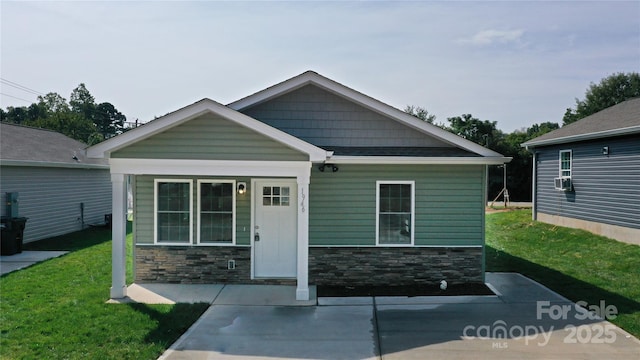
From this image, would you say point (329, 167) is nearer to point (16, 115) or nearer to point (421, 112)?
point (421, 112)

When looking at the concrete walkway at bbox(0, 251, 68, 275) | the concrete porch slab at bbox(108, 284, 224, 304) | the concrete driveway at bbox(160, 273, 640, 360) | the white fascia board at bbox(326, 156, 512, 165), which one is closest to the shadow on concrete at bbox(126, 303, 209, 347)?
the concrete driveway at bbox(160, 273, 640, 360)

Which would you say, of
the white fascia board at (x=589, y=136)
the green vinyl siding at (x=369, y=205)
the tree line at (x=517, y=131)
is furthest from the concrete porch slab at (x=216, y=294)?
the tree line at (x=517, y=131)

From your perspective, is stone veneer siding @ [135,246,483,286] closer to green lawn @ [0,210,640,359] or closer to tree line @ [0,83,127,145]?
green lawn @ [0,210,640,359]

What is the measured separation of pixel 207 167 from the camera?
7973 mm

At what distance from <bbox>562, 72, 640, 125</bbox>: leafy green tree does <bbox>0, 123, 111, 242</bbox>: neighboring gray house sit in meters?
43.9

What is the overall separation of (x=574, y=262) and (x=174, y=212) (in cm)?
962

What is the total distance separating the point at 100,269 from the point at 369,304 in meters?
6.22

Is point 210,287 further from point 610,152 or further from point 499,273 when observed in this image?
point 610,152

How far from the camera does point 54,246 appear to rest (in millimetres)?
13297

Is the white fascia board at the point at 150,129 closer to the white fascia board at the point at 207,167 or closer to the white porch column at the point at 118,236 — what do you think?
the white fascia board at the point at 207,167

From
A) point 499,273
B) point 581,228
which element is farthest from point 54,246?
point 581,228

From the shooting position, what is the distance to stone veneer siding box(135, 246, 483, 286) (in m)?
9.30

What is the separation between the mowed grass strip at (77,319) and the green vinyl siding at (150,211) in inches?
48.6

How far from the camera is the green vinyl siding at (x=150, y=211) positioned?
30.2 ft
